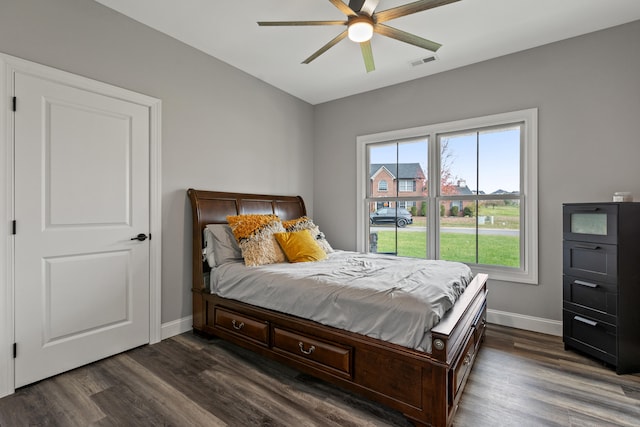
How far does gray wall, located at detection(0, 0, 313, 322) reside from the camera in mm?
2221

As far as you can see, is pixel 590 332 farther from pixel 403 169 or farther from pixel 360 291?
pixel 403 169

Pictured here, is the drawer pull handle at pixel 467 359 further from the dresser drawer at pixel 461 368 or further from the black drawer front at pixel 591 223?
the black drawer front at pixel 591 223

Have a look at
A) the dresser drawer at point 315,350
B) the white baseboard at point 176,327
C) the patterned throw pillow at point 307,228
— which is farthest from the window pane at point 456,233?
the white baseboard at point 176,327

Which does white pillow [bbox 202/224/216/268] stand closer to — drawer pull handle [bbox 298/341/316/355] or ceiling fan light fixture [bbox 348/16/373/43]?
drawer pull handle [bbox 298/341/316/355]

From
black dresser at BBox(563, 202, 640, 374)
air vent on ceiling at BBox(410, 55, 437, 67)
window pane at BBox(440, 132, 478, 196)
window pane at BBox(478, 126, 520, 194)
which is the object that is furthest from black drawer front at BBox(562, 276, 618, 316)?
air vent on ceiling at BBox(410, 55, 437, 67)

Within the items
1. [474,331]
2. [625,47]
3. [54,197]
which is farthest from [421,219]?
[54,197]

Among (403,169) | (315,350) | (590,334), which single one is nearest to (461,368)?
(315,350)

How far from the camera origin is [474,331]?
7.63ft

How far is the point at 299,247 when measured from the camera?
9.91ft

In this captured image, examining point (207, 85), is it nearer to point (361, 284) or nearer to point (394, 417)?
point (361, 284)

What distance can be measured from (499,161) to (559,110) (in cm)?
70

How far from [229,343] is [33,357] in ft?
4.53

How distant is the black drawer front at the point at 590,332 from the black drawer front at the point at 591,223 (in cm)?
66

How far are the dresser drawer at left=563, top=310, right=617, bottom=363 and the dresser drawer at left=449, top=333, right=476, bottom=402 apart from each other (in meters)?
1.04
